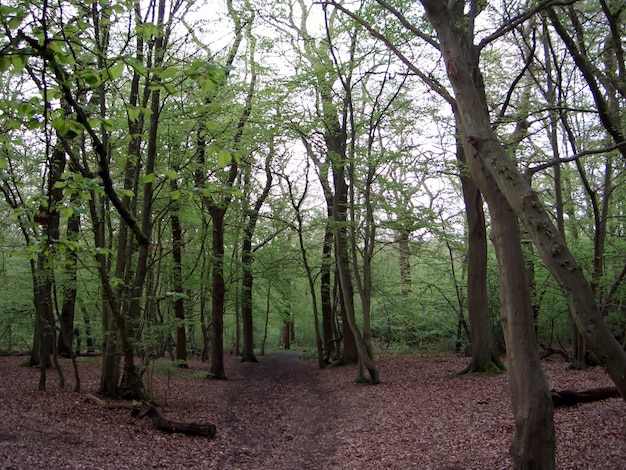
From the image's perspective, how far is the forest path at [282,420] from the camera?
23.5ft

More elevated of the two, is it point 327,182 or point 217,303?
point 327,182

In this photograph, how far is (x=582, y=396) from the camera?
278 inches

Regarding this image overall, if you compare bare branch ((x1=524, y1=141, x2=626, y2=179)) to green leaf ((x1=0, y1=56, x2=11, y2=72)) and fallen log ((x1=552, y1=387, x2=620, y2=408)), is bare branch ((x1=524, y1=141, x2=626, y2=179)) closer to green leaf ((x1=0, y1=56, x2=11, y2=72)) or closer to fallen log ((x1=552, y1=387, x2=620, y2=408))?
green leaf ((x1=0, y1=56, x2=11, y2=72))

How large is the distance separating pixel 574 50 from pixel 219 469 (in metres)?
8.18

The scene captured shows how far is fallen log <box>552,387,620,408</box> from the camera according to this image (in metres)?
7.00

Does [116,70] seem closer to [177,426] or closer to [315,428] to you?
[177,426]

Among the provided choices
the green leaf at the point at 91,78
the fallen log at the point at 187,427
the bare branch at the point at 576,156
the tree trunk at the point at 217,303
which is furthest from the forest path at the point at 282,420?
the green leaf at the point at 91,78

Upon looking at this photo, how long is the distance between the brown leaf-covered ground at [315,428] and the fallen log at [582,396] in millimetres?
142

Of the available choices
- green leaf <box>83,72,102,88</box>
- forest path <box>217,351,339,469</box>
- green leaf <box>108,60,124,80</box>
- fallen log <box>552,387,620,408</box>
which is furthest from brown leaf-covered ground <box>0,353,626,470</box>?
green leaf <box>108,60,124,80</box>

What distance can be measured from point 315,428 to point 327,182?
10.2 meters

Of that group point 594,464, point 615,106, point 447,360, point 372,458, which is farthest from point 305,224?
point 594,464

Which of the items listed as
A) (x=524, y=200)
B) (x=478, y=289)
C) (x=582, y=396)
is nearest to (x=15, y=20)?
(x=524, y=200)

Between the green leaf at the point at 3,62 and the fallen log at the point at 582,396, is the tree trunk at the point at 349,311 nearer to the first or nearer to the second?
the fallen log at the point at 582,396

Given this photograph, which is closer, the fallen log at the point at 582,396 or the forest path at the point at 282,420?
the fallen log at the point at 582,396
